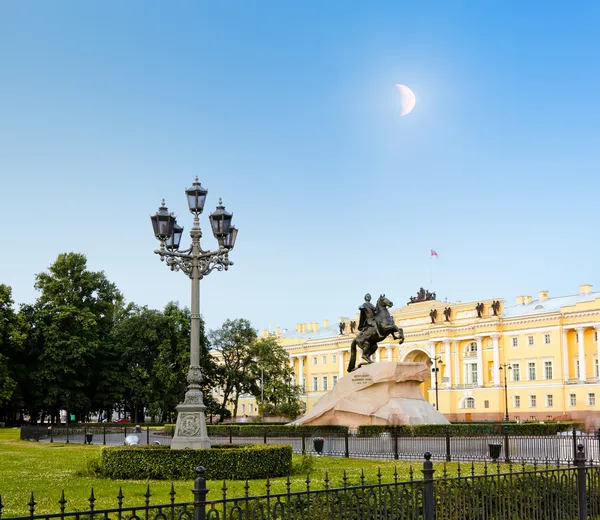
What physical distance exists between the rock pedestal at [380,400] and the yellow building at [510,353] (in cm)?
4916

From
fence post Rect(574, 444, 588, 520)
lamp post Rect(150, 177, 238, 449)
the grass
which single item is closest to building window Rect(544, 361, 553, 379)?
the grass

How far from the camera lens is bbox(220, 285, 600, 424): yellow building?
288 ft

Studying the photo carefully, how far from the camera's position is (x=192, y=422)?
18.0 m

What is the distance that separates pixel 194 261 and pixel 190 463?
4.89 meters

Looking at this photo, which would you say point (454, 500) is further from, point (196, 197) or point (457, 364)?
point (457, 364)

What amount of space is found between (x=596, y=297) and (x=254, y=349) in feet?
137

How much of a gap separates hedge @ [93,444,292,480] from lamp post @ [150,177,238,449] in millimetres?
744

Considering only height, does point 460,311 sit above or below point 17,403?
above

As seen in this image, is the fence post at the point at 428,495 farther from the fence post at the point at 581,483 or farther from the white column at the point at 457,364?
the white column at the point at 457,364

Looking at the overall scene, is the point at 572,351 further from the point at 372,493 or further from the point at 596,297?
the point at 372,493

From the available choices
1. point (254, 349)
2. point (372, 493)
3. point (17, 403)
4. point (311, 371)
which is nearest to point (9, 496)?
point (372, 493)

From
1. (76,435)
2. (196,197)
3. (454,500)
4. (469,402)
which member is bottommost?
(76,435)

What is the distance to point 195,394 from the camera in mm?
18125

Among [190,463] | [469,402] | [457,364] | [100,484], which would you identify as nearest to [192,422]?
[190,463]
